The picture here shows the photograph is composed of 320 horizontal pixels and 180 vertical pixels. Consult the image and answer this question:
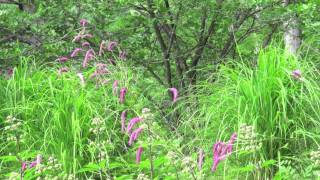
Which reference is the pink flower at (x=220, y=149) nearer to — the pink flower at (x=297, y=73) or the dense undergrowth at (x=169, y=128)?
the dense undergrowth at (x=169, y=128)

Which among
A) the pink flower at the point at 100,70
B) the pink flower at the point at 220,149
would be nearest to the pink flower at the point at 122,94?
the pink flower at the point at 100,70

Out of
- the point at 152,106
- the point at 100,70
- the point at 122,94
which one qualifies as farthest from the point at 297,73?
the point at 152,106

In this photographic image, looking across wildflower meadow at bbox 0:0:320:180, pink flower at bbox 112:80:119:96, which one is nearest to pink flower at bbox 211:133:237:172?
wildflower meadow at bbox 0:0:320:180

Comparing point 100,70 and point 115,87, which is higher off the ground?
point 100,70

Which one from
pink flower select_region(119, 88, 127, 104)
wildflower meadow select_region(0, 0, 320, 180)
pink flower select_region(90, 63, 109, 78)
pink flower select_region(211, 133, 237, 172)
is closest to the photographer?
pink flower select_region(211, 133, 237, 172)

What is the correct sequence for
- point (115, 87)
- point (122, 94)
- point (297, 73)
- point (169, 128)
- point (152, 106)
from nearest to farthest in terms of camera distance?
point (297, 73), point (122, 94), point (115, 87), point (169, 128), point (152, 106)

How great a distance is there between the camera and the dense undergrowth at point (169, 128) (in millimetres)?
2904

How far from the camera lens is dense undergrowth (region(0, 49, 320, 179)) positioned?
2.90m

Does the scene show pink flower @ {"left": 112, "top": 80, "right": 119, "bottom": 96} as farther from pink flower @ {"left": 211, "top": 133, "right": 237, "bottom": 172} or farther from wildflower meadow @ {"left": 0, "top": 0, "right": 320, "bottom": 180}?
pink flower @ {"left": 211, "top": 133, "right": 237, "bottom": 172}

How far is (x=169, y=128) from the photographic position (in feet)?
12.3

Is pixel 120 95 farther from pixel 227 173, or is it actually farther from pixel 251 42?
pixel 251 42

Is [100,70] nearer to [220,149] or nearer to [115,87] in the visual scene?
[115,87]

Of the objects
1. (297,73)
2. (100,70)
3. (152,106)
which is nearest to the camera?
(297,73)

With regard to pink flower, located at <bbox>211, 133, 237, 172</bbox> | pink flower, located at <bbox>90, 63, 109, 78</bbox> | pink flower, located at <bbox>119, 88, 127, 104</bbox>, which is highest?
pink flower, located at <bbox>90, 63, 109, 78</bbox>
